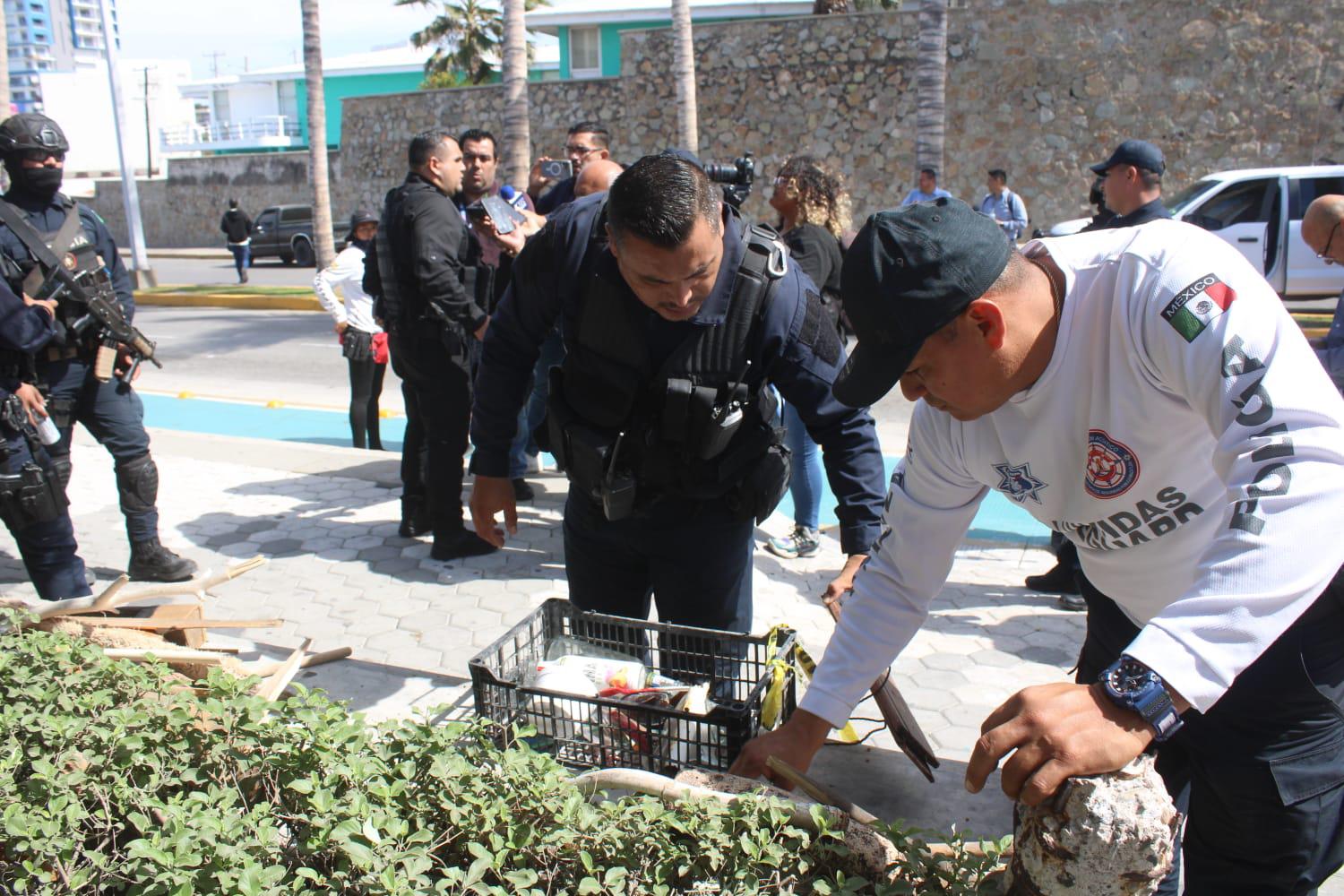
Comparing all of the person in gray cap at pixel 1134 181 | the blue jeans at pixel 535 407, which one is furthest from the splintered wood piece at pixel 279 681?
the person in gray cap at pixel 1134 181

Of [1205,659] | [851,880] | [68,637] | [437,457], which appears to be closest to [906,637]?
[851,880]

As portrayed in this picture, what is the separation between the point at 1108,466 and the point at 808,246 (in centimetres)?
353

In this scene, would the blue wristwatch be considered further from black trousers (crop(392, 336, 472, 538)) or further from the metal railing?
the metal railing

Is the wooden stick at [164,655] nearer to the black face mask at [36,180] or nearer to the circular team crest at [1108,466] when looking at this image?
the circular team crest at [1108,466]

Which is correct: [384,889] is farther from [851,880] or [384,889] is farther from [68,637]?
[68,637]

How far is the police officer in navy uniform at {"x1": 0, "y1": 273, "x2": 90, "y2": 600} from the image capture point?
4.04 metres

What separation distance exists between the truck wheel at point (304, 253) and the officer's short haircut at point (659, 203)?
85.4 ft

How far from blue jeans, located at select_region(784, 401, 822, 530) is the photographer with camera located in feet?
6.54

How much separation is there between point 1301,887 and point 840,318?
4.23m

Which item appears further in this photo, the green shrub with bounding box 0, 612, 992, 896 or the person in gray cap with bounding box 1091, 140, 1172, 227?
the person in gray cap with bounding box 1091, 140, 1172, 227

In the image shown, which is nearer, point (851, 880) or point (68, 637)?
point (851, 880)

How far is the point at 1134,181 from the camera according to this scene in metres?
5.11

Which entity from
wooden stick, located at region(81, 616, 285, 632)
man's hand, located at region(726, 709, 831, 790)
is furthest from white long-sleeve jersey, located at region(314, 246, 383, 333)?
man's hand, located at region(726, 709, 831, 790)

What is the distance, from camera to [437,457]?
5387 millimetres
